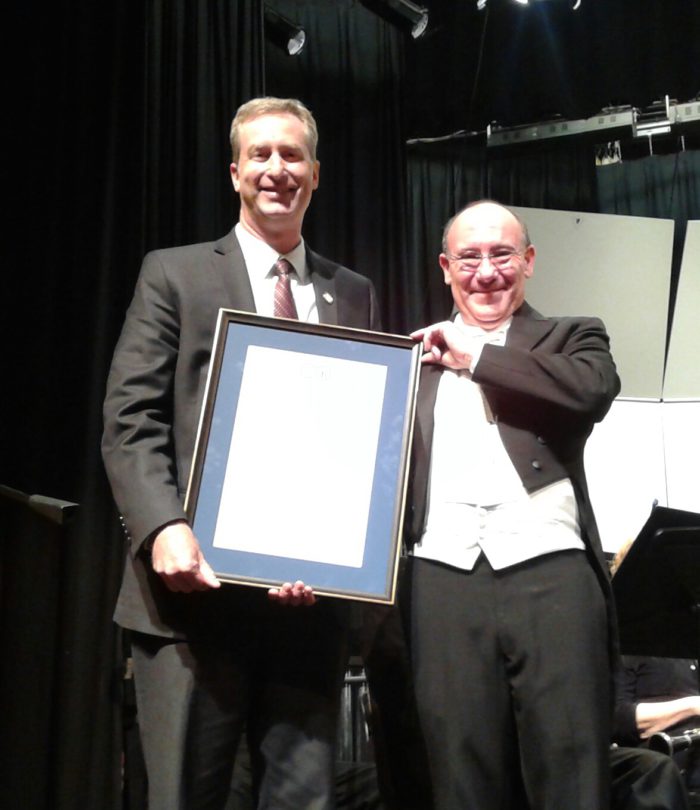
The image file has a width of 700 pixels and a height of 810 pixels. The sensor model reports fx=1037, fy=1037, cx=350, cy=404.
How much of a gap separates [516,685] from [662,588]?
2.27 feet

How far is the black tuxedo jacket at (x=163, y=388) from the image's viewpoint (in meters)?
1.58

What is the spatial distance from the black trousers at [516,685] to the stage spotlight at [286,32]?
10.6ft

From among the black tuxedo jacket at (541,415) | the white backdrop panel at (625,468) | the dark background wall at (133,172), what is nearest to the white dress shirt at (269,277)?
the black tuxedo jacket at (541,415)

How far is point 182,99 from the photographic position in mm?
3672

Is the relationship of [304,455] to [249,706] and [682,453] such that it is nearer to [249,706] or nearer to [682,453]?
[249,706]

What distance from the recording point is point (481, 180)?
5332 millimetres

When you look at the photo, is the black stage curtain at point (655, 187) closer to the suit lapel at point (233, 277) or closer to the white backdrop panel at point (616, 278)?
the white backdrop panel at point (616, 278)

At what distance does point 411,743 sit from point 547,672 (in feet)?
0.88

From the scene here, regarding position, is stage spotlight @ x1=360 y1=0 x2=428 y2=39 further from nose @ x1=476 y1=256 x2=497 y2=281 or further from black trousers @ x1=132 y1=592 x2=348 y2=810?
black trousers @ x1=132 y1=592 x2=348 y2=810

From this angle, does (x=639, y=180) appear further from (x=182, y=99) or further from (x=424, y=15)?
(x=182, y=99)

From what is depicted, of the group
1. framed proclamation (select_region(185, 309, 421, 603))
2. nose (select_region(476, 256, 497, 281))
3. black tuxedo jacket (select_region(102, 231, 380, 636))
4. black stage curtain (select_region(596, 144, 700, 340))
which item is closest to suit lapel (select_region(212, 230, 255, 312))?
black tuxedo jacket (select_region(102, 231, 380, 636))

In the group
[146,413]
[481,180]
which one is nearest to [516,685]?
[146,413]

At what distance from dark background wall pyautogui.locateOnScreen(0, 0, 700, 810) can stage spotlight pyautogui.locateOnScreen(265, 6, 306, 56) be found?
21cm

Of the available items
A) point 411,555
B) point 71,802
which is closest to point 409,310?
point 71,802
